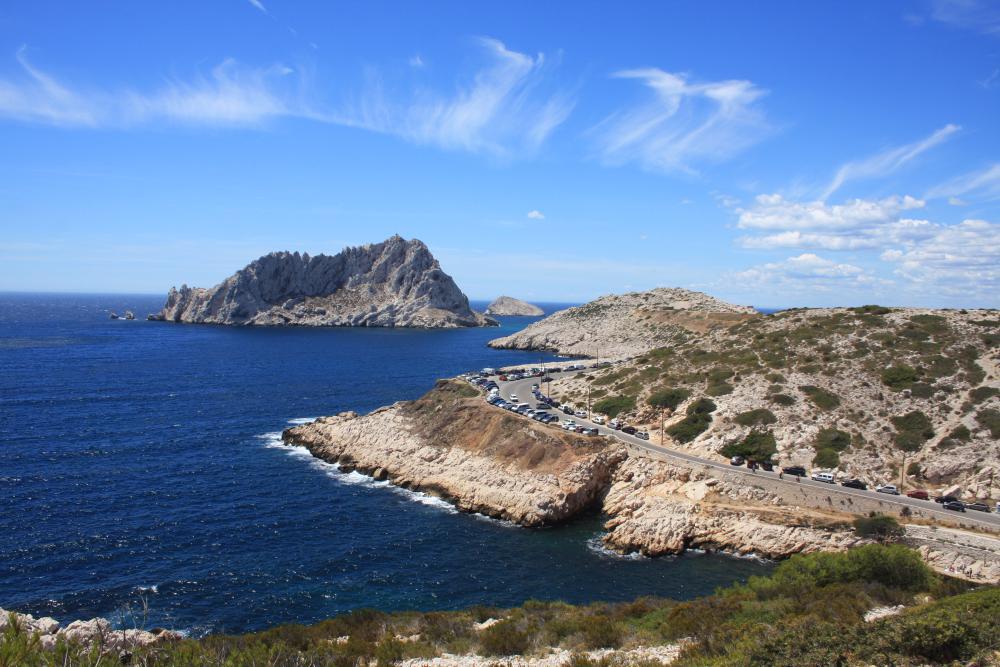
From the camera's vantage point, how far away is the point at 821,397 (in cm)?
5625

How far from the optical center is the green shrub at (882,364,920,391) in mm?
56088

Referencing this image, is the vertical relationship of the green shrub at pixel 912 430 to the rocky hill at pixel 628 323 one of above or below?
below

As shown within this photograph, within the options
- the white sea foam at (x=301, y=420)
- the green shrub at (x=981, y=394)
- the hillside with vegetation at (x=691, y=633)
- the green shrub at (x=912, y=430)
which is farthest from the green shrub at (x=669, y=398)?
the white sea foam at (x=301, y=420)

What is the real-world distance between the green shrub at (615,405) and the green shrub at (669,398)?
84.9 inches

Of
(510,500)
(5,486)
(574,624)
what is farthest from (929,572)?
(5,486)

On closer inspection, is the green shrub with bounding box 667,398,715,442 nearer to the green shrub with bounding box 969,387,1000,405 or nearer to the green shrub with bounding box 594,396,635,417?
the green shrub with bounding box 594,396,635,417

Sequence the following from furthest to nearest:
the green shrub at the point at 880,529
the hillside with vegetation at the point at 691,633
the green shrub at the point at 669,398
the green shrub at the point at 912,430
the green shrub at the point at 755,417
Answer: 1. the green shrub at the point at 669,398
2. the green shrub at the point at 755,417
3. the green shrub at the point at 912,430
4. the green shrub at the point at 880,529
5. the hillside with vegetation at the point at 691,633

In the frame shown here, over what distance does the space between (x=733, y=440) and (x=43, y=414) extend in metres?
75.2

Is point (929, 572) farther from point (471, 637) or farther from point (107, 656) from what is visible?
point (107, 656)

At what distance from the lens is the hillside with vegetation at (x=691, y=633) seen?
16.7 metres

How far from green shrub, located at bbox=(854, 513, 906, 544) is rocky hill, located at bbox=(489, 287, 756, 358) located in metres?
82.6

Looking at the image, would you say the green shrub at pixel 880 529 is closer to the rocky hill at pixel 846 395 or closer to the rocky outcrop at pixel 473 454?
the rocky hill at pixel 846 395

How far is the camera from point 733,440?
52875mm

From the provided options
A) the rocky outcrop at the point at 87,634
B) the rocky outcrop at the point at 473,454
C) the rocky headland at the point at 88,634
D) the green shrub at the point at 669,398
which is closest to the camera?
the rocky headland at the point at 88,634
